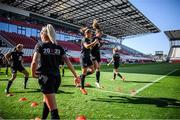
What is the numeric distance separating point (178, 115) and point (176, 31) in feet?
294

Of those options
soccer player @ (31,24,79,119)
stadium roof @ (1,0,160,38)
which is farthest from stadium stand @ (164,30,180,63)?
soccer player @ (31,24,79,119)

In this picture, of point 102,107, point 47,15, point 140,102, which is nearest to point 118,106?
point 102,107

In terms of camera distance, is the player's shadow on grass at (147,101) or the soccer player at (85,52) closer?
the player's shadow on grass at (147,101)

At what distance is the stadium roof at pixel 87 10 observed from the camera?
1492 inches

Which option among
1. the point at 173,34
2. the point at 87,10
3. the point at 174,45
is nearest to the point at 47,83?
the point at 87,10

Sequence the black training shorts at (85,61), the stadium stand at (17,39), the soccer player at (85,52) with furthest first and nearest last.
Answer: the stadium stand at (17,39), the black training shorts at (85,61), the soccer player at (85,52)

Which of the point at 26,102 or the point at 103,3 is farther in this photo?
the point at 103,3

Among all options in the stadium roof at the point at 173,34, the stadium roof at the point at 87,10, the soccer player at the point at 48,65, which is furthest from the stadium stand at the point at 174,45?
the soccer player at the point at 48,65

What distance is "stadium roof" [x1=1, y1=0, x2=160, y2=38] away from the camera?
37.9 m

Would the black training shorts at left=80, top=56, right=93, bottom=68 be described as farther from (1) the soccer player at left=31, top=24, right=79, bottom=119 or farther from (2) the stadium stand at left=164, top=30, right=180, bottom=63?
(2) the stadium stand at left=164, top=30, right=180, bottom=63

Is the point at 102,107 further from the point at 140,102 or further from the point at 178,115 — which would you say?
the point at 178,115

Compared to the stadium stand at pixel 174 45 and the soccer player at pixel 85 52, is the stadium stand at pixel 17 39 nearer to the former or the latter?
the soccer player at pixel 85 52

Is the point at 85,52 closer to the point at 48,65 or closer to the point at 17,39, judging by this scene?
the point at 48,65

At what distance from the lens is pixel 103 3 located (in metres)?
39.0
